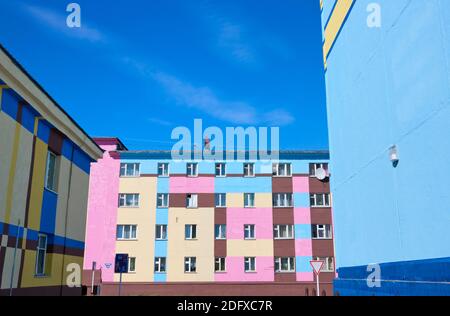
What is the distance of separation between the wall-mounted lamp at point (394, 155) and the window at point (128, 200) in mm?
30507

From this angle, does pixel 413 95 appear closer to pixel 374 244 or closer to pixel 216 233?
pixel 374 244

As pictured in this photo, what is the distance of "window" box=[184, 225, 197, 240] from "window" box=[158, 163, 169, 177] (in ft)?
17.7

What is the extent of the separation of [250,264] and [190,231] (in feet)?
20.3

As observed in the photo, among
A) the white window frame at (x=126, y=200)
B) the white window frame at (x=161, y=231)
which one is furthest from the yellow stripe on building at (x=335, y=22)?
the white window frame at (x=126, y=200)

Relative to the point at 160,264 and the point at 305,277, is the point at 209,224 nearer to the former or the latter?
the point at 160,264

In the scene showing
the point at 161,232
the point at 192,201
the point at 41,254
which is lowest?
the point at 41,254

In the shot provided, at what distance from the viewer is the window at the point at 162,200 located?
37.2 meters

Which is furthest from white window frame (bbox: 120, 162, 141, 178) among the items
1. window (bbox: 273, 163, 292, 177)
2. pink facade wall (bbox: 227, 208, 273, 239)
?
window (bbox: 273, 163, 292, 177)

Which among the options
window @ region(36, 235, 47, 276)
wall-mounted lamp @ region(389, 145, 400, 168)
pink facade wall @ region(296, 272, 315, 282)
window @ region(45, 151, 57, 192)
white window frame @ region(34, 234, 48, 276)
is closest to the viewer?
wall-mounted lamp @ region(389, 145, 400, 168)

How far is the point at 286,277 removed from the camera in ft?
116

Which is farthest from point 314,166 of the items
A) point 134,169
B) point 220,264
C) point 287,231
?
point 134,169

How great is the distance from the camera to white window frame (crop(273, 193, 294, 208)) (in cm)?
3712

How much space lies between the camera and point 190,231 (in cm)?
3650

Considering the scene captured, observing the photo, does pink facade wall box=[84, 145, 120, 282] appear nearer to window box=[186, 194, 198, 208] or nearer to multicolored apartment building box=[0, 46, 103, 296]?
window box=[186, 194, 198, 208]
